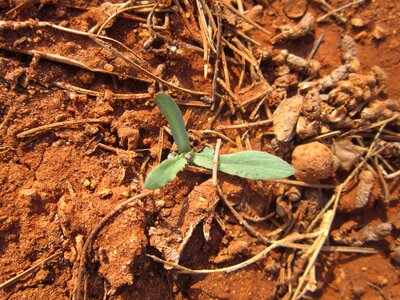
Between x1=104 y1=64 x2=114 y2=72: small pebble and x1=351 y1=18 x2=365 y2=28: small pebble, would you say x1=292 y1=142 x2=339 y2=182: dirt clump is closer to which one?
x1=351 y1=18 x2=365 y2=28: small pebble

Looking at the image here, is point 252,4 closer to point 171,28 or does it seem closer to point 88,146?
point 171,28

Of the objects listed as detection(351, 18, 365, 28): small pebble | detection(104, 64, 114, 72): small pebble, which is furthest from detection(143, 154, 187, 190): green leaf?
detection(351, 18, 365, 28): small pebble

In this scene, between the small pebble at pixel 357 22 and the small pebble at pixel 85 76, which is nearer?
the small pebble at pixel 85 76

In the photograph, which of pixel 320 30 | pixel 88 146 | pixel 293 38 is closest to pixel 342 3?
pixel 320 30

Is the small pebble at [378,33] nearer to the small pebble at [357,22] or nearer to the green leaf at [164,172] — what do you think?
the small pebble at [357,22]

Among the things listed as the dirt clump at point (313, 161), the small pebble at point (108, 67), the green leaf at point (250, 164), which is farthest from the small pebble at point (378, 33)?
the small pebble at point (108, 67)

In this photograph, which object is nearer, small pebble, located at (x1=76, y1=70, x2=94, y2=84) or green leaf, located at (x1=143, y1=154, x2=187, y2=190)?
green leaf, located at (x1=143, y1=154, x2=187, y2=190)

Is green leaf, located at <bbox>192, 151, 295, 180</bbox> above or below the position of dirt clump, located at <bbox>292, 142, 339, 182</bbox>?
above
